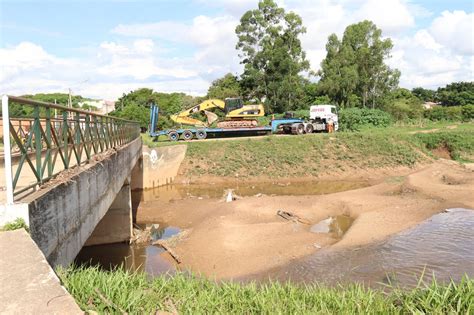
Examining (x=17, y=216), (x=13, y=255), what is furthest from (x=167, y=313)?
(x=17, y=216)

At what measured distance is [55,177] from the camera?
6.48 meters

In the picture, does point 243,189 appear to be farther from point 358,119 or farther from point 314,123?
point 358,119

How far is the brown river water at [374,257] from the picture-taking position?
11227mm

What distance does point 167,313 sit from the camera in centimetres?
476

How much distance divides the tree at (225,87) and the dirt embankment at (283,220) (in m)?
26.6

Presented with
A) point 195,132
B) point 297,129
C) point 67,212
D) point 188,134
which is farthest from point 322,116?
point 67,212

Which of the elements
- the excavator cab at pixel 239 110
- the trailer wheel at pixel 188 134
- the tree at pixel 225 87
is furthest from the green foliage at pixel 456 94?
the trailer wheel at pixel 188 134

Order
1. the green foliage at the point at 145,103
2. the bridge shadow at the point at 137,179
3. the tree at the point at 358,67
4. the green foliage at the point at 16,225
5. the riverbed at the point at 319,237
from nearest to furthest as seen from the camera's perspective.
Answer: the green foliage at the point at 16,225
the riverbed at the point at 319,237
the bridge shadow at the point at 137,179
the tree at the point at 358,67
the green foliage at the point at 145,103

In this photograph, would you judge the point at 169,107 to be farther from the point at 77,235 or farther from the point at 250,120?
the point at 77,235

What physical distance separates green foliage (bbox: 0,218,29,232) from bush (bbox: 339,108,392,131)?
36.2 m

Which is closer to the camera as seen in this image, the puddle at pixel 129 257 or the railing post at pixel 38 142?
the railing post at pixel 38 142

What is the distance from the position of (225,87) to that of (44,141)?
48005mm

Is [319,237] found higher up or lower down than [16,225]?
lower down

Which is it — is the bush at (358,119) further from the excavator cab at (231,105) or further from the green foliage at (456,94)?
the green foliage at (456,94)
